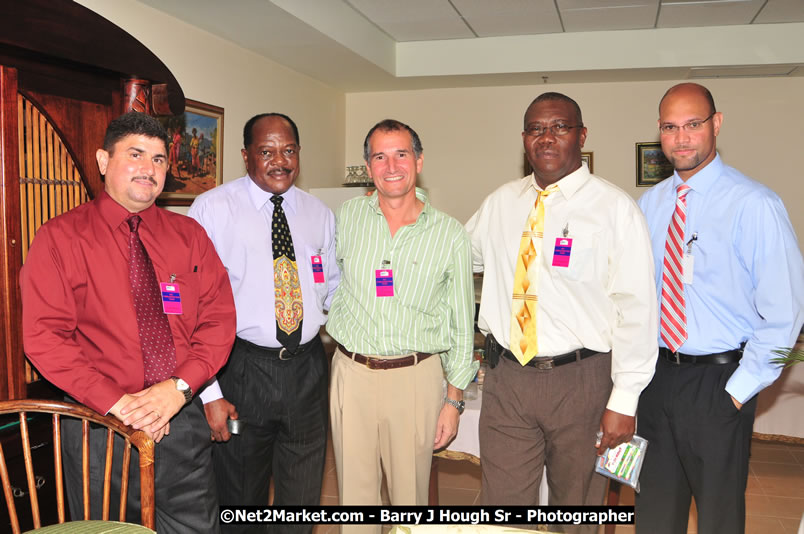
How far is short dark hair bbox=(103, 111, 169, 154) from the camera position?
214cm

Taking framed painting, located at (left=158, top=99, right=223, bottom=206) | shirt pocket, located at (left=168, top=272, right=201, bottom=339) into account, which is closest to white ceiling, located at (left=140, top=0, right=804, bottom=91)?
framed painting, located at (left=158, top=99, right=223, bottom=206)

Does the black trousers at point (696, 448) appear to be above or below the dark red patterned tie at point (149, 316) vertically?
below

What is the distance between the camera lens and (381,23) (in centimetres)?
630

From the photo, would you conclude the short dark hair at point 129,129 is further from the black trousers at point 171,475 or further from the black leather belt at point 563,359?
the black leather belt at point 563,359

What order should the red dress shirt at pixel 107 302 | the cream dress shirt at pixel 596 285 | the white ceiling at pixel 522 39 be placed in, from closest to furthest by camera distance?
the red dress shirt at pixel 107 302 → the cream dress shirt at pixel 596 285 → the white ceiling at pixel 522 39

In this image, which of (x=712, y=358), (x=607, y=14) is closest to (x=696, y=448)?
(x=712, y=358)

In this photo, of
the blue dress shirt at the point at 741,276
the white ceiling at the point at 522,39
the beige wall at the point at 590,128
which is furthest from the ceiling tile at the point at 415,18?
the blue dress shirt at the point at 741,276

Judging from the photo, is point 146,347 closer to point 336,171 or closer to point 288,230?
point 288,230

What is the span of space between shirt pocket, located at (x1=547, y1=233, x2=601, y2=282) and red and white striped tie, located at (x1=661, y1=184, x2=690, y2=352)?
0.34 m

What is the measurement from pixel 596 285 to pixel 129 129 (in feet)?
5.44

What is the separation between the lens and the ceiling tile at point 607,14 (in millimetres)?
5664

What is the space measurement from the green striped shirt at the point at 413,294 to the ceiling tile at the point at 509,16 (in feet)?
12.3

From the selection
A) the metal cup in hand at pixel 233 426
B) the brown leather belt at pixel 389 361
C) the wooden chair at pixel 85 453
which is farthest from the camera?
the metal cup in hand at pixel 233 426

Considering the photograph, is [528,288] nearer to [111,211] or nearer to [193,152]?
[111,211]
